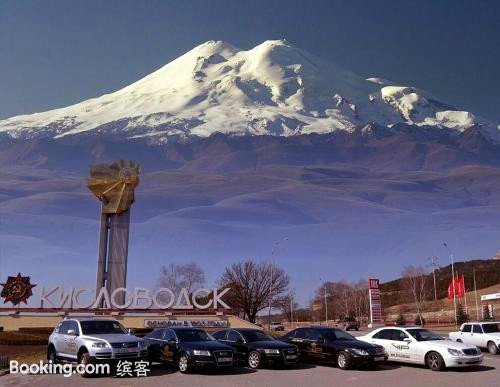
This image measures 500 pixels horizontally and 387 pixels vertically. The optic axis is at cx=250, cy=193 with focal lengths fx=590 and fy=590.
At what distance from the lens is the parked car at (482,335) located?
29312mm

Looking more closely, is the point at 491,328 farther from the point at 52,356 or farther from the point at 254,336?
the point at 52,356

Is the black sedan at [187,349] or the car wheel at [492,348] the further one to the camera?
the car wheel at [492,348]

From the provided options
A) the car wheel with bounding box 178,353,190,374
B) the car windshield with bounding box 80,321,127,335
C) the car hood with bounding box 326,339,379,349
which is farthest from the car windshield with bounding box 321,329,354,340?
the car windshield with bounding box 80,321,127,335

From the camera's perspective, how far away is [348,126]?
182750mm

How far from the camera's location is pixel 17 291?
5372cm

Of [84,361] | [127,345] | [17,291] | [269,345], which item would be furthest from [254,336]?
[17,291]

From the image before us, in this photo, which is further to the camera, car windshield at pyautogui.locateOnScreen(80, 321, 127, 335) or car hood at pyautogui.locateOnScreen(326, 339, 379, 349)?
car hood at pyautogui.locateOnScreen(326, 339, 379, 349)

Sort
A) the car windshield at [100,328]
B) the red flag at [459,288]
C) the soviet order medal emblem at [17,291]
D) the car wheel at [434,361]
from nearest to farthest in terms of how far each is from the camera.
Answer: the car windshield at [100,328] < the car wheel at [434,361] < the soviet order medal emblem at [17,291] < the red flag at [459,288]

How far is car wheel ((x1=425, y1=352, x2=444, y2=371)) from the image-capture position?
21.2 meters

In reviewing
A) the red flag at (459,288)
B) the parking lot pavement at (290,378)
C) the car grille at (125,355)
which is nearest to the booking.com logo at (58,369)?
the parking lot pavement at (290,378)

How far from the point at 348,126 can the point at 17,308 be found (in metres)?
143

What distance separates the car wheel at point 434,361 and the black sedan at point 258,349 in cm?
482

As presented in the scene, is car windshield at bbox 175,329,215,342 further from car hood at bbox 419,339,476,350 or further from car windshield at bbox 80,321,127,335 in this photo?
car hood at bbox 419,339,476,350

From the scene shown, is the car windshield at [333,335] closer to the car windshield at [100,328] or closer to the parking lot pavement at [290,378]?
the parking lot pavement at [290,378]
